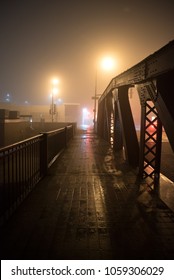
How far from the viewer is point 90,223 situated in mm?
4871

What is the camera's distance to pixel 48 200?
6.21 m

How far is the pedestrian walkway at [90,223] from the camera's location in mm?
3822

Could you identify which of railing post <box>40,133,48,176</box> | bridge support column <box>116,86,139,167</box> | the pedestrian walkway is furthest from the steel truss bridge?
railing post <box>40,133,48,176</box>

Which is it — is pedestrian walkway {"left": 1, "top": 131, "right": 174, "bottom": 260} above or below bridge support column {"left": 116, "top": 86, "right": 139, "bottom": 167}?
below

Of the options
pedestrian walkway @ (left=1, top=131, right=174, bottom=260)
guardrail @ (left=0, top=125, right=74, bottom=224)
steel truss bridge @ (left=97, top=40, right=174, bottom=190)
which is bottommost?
pedestrian walkway @ (left=1, top=131, right=174, bottom=260)

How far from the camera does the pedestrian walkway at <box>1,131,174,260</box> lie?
12.5 ft

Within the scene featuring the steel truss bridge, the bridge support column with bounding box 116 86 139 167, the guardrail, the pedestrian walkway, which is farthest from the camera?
the bridge support column with bounding box 116 86 139 167

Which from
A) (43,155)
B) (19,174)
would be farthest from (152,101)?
(43,155)

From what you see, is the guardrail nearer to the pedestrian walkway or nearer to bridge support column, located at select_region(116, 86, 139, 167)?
the pedestrian walkway

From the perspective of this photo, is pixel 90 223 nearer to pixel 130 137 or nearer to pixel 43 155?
pixel 43 155

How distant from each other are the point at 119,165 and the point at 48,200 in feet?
17.2

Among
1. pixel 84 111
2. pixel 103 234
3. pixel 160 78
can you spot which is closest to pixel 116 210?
pixel 103 234

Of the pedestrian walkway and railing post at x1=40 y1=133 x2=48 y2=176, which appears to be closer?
the pedestrian walkway
